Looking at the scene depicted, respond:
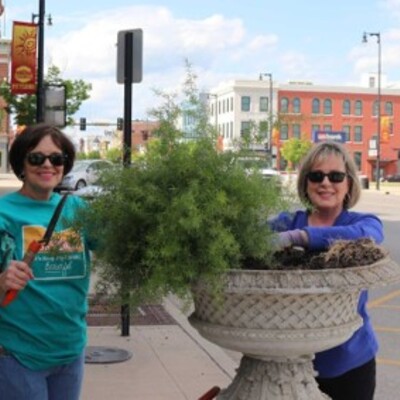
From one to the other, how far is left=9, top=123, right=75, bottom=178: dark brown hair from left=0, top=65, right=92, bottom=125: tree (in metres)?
24.3

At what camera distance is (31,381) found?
8.05 ft

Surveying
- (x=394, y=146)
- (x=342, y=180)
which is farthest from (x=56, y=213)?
(x=394, y=146)

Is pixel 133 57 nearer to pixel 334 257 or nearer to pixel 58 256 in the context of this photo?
pixel 58 256

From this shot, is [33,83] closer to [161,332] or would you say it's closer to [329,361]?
[161,332]

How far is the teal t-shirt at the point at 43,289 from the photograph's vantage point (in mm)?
2432

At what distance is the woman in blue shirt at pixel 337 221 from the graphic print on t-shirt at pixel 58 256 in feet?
2.30

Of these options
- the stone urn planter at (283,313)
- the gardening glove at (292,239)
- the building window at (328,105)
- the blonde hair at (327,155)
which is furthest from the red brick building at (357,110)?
the stone urn planter at (283,313)

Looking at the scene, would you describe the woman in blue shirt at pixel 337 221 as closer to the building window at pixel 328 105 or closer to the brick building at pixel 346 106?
the brick building at pixel 346 106

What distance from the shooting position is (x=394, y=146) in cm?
8150

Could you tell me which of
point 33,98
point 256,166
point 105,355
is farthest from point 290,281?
point 33,98

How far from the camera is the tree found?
27244 mm

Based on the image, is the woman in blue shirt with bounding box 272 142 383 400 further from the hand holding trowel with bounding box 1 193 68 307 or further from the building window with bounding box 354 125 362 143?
the building window with bounding box 354 125 362 143

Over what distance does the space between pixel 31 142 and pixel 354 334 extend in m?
1.32

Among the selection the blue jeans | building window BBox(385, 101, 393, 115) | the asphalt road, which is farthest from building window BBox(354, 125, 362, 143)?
the blue jeans
